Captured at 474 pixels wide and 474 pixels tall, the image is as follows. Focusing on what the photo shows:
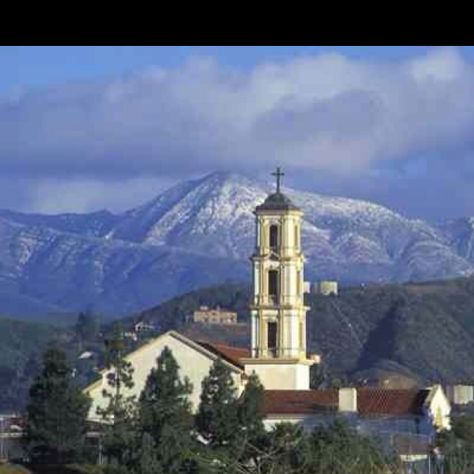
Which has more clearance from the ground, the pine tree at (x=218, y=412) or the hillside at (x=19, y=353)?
the hillside at (x=19, y=353)

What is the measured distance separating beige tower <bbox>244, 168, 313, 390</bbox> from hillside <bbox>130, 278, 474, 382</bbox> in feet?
224

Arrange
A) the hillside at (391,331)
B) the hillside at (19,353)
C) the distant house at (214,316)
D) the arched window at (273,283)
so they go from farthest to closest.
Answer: the distant house at (214,316)
the hillside at (391,331)
the hillside at (19,353)
the arched window at (273,283)

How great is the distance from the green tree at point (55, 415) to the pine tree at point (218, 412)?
2.85m

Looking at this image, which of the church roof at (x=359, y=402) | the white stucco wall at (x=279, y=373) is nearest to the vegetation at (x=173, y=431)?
the church roof at (x=359, y=402)

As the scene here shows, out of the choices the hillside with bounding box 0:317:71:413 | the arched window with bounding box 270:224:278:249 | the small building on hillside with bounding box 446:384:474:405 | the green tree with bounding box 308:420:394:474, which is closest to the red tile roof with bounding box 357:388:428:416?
the arched window with bounding box 270:224:278:249

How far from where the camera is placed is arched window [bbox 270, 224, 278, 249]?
225 feet

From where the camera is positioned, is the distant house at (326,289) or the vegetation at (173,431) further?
the distant house at (326,289)

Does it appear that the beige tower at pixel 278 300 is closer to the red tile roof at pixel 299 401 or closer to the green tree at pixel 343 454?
the red tile roof at pixel 299 401

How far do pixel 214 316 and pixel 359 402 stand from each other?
98770 mm

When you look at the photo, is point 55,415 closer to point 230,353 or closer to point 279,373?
point 279,373

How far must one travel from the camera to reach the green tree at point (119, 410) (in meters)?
45.0
